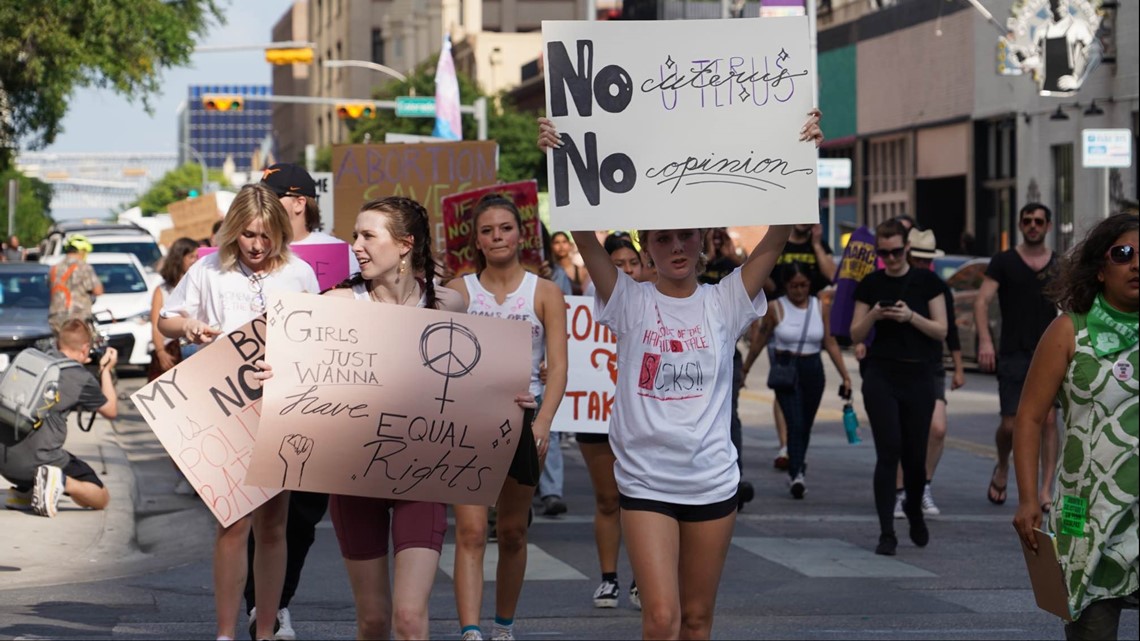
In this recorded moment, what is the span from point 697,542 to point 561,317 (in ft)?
4.95

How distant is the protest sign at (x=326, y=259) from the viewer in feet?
23.6

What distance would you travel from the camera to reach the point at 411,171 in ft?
44.0

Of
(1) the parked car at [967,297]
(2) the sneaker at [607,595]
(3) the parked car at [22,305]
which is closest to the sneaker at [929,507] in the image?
(2) the sneaker at [607,595]

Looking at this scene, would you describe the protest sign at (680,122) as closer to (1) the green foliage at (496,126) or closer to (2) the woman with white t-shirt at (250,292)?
(2) the woman with white t-shirt at (250,292)

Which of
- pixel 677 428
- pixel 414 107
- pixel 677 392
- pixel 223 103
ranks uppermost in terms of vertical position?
pixel 223 103

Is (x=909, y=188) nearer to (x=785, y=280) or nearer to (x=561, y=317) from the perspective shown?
(x=785, y=280)

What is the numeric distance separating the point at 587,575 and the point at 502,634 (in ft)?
7.36

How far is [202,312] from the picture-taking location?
6.62m

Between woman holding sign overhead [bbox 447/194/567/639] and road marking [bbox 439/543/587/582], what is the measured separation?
1.90 metres

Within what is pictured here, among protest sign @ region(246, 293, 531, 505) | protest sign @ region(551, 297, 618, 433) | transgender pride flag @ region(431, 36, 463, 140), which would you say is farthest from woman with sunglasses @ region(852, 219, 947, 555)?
transgender pride flag @ region(431, 36, 463, 140)

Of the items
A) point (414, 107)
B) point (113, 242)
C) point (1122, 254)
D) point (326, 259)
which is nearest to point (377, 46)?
point (414, 107)

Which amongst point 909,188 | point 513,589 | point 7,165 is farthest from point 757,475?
point 909,188

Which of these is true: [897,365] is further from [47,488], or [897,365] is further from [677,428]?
[47,488]

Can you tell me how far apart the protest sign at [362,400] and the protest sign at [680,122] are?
0.67 m
